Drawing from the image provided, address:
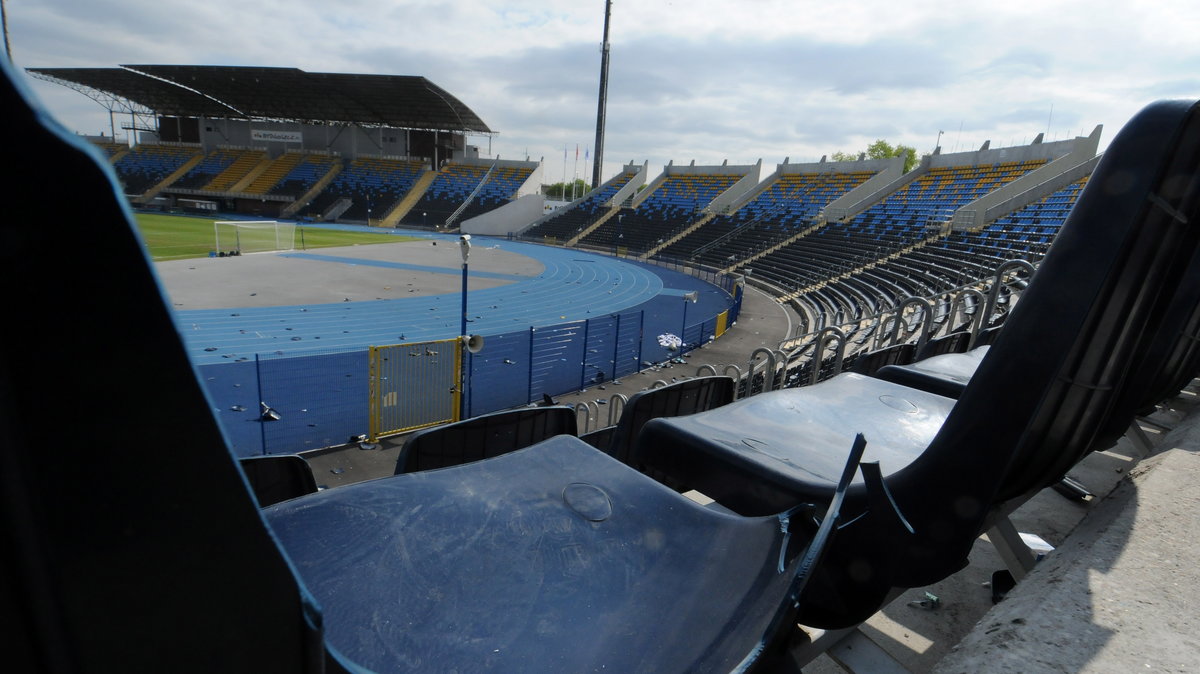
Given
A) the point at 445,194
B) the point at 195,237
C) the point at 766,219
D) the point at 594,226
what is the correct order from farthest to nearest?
the point at 445,194 → the point at 594,226 → the point at 766,219 → the point at 195,237

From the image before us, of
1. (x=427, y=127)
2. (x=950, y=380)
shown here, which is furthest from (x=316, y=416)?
(x=427, y=127)

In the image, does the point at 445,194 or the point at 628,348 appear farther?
the point at 445,194

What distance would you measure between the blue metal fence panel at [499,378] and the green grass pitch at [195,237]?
74.6 ft

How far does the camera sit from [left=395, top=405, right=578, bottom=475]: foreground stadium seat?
3.22 metres

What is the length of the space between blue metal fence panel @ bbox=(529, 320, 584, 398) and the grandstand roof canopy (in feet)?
139

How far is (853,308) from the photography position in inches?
825

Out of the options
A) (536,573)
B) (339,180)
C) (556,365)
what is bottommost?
(556,365)

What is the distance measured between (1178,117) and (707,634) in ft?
5.37

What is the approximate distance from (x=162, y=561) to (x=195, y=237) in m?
47.6

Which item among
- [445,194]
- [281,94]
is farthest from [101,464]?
[281,94]

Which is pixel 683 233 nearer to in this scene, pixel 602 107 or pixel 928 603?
pixel 602 107

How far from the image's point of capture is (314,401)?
38.4 feet

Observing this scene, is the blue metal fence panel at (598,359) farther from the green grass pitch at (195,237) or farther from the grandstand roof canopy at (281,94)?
the grandstand roof canopy at (281,94)

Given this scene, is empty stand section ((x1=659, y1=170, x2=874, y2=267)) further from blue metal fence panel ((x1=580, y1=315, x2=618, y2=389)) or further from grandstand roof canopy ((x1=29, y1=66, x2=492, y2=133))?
grandstand roof canopy ((x1=29, y1=66, x2=492, y2=133))
